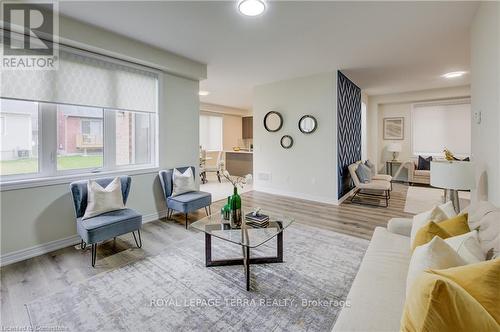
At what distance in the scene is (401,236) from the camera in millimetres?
2146

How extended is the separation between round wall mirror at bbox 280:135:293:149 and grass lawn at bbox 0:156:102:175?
11.9 ft

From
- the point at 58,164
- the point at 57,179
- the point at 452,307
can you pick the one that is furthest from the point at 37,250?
the point at 452,307

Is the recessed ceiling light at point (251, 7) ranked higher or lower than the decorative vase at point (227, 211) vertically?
higher

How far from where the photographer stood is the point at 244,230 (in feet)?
7.32

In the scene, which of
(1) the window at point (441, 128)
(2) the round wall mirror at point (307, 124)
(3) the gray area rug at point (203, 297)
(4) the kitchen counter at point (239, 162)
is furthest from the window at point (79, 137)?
(1) the window at point (441, 128)

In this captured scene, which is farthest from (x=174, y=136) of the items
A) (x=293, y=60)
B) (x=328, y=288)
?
(x=328, y=288)

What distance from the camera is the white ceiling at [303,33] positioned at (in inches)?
99.3

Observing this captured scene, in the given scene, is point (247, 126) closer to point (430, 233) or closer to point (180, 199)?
point (180, 199)

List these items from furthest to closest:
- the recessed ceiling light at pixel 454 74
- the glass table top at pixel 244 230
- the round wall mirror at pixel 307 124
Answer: the round wall mirror at pixel 307 124
the recessed ceiling light at pixel 454 74
the glass table top at pixel 244 230

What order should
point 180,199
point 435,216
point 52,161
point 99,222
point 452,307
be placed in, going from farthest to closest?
point 180,199 → point 52,161 → point 99,222 → point 435,216 → point 452,307

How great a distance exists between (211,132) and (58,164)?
20.4ft

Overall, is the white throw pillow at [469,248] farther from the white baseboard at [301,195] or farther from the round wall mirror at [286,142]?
the round wall mirror at [286,142]

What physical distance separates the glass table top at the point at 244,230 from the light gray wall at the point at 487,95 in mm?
1868

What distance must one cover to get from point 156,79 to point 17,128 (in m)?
1.85
